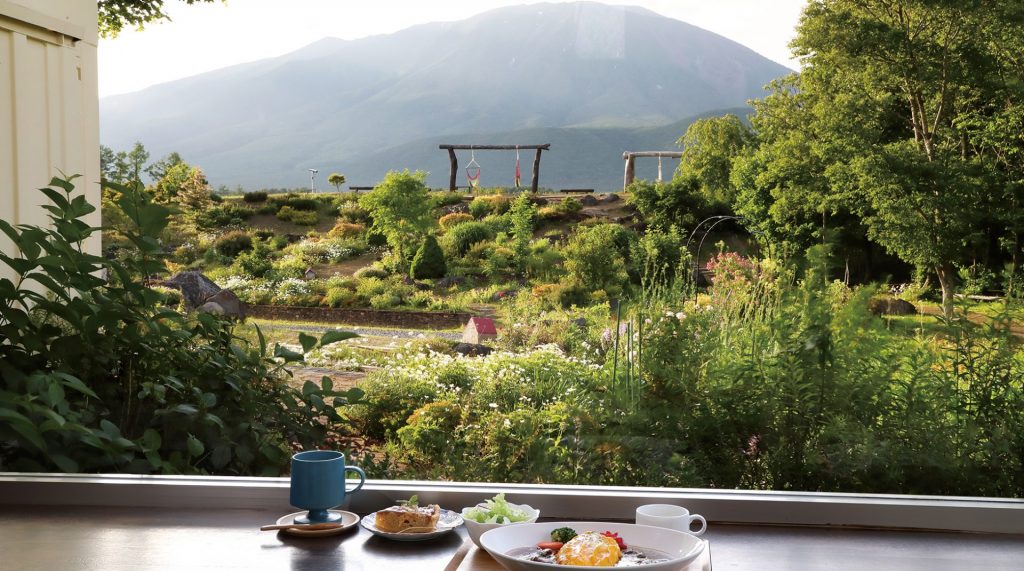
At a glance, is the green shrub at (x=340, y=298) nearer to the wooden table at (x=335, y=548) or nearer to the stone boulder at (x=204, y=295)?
the stone boulder at (x=204, y=295)

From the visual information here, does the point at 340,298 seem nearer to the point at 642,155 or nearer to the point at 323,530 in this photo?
the point at 642,155

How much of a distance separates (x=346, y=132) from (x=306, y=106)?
229 millimetres

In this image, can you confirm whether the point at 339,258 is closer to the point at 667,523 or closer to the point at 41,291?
the point at 41,291

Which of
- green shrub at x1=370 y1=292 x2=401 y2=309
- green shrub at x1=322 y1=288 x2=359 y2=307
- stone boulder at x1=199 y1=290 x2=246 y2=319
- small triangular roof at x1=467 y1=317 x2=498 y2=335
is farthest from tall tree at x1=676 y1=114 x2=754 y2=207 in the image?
stone boulder at x1=199 y1=290 x2=246 y2=319

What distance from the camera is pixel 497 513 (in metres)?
1.28

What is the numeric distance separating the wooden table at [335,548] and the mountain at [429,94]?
159 cm

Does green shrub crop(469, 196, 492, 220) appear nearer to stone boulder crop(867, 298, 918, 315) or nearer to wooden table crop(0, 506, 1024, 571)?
stone boulder crop(867, 298, 918, 315)

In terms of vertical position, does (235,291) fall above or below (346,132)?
below

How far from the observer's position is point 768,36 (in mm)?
2717

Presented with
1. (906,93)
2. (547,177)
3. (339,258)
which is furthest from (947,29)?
(339,258)

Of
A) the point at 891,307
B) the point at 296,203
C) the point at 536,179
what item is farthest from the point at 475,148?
the point at 891,307

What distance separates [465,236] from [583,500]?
4.72 feet

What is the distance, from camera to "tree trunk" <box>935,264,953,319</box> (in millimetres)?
2426

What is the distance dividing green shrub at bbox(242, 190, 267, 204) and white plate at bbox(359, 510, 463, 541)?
1.72 meters
